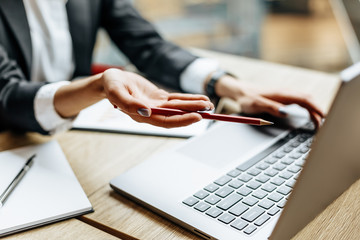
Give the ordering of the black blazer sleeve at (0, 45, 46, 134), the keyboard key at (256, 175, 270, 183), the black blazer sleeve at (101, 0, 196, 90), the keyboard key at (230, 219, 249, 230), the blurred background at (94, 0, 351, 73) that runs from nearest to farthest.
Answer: the keyboard key at (230, 219, 249, 230)
the keyboard key at (256, 175, 270, 183)
the black blazer sleeve at (0, 45, 46, 134)
the black blazer sleeve at (101, 0, 196, 90)
the blurred background at (94, 0, 351, 73)

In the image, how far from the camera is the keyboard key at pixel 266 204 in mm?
606

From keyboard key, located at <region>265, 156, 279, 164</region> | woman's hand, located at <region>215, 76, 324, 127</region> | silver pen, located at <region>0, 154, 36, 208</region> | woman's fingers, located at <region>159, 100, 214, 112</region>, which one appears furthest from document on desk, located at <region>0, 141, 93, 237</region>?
woman's hand, located at <region>215, 76, 324, 127</region>

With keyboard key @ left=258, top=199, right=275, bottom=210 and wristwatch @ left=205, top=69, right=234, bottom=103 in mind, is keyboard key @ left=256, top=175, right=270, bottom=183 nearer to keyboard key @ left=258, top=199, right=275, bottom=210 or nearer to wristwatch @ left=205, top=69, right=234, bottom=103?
keyboard key @ left=258, top=199, right=275, bottom=210

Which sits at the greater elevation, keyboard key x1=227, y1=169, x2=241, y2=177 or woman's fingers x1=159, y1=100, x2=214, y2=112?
woman's fingers x1=159, y1=100, x2=214, y2=112

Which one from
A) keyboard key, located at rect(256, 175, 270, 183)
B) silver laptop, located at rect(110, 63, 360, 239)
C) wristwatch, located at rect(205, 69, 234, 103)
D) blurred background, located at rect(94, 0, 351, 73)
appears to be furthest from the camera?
blurred background, located at rect(94, 0, 351, 73)

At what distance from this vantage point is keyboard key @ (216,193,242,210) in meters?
0.61

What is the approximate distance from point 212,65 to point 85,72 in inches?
17.1

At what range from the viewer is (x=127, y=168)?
2.54 feet

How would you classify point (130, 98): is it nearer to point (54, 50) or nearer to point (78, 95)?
point (78, 95)

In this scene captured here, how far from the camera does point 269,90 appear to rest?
0.94 metres

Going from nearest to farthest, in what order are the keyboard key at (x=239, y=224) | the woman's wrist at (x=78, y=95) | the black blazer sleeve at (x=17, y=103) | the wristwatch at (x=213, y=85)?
the keyboard key at (x=239, y=224), the woman's wrist at (x=78, y=95), the black blazer sleeve at (x=17, y=103), the wristwatch at (x=213, y=85)

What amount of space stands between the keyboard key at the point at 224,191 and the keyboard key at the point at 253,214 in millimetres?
52

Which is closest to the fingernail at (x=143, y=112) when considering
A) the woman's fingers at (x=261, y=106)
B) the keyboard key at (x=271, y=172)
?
the keyboard key at (x=271, y=172)

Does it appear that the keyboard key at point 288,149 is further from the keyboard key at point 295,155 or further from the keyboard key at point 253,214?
the keyboard key at point 253,214
